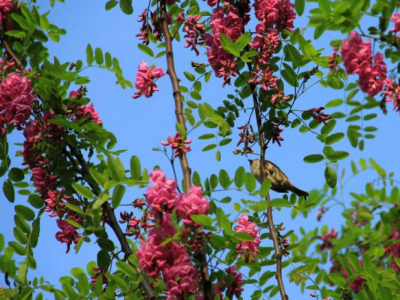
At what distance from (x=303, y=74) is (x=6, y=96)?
65.4 inches

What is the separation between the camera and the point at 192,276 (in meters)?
2.18

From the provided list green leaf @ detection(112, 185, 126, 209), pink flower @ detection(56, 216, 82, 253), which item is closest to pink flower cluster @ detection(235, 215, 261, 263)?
green leaf @ detection(112, 185, 126, 209)

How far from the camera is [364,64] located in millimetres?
2588

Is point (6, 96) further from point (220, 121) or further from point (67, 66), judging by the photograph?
point (220, 121)

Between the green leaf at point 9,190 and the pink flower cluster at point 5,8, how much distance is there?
102 centimetres

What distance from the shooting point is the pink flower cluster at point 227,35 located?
312 centimetres

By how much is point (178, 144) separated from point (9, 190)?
1386mm

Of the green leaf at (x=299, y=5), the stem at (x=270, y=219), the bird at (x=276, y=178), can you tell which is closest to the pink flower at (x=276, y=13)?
the green leaf at (x=299, y=5)

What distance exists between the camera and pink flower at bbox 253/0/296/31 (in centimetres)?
321

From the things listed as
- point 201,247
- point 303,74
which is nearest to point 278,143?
point 303,74

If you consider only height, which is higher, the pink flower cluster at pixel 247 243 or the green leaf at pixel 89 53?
the green leaf at pixel 89 53

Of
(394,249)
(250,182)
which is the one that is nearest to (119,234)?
(250,182)

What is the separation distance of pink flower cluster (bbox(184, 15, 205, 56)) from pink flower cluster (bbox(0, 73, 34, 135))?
92 cm

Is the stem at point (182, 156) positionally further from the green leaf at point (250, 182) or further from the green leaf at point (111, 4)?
the green leaf at point (111, 4)
